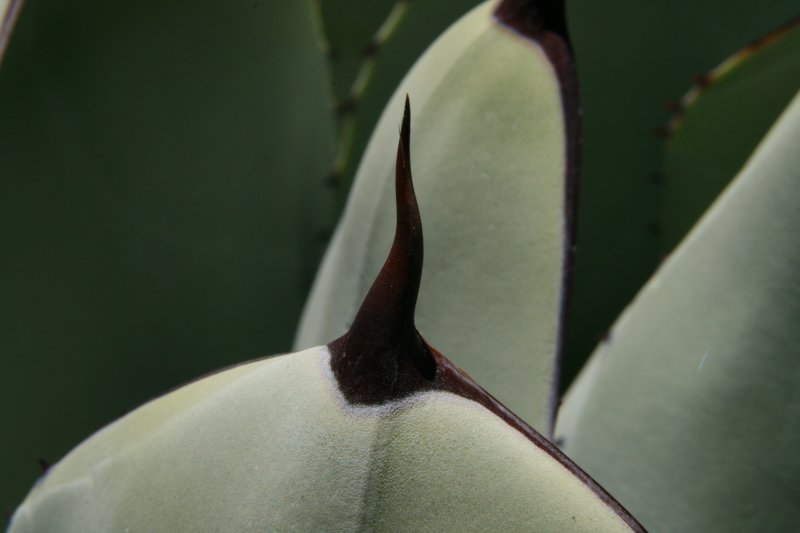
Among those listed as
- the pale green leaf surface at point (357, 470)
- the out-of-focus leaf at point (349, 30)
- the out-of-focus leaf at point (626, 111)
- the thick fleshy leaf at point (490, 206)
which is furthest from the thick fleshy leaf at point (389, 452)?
the out-of-focus leaf at point (349, 30)

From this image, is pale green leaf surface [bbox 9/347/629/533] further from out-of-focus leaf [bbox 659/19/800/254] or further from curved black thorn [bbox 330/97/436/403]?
out-of-focus leaf [bbox 659/19/800/254]

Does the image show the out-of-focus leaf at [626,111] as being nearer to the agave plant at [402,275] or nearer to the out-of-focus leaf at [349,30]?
the agave plant at [402,275]

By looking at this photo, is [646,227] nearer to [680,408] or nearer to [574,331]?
[574,331]

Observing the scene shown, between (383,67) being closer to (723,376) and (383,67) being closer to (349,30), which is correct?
(349,30)

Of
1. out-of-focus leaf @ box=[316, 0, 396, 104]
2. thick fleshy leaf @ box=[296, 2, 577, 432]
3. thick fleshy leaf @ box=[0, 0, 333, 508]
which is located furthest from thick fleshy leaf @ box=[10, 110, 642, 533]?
out-of-focus leaf @ box=[316, 0, 396, 104]

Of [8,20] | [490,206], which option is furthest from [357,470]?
[8,20]

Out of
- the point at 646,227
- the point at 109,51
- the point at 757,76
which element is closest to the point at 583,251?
the point at 646,227
